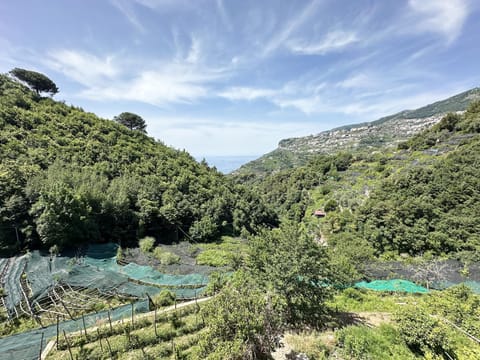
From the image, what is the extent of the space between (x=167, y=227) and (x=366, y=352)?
3129cm

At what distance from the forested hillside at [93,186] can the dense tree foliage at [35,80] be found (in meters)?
2.99

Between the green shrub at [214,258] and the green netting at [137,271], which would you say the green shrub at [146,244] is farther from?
the green shrub at [214,258]

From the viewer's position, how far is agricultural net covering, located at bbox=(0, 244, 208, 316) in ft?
44.0

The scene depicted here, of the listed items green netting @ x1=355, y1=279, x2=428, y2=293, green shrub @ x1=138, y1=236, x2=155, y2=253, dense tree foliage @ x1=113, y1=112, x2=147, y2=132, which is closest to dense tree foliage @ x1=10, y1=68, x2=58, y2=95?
dense tree foliage @ x1=113, y1=112, x2=147, y2=132

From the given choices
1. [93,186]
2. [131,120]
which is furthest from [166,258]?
[131,120]

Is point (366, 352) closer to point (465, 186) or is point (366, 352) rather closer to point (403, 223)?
point (403, 223)

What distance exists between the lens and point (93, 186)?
90.9 ft

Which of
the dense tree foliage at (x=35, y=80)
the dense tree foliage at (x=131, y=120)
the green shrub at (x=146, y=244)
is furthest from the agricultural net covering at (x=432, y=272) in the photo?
the dense tree foliage at (x=35, y=80)

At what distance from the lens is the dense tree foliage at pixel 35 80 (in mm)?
41719

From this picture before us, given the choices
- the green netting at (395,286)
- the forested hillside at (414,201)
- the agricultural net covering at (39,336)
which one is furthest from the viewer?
the forested hillside at (414,201)

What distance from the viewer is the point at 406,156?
50469 millimetres

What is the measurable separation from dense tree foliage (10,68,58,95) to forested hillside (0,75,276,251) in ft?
9.82

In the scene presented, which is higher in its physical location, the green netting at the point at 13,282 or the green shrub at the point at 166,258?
the green netting at the point at 13,282

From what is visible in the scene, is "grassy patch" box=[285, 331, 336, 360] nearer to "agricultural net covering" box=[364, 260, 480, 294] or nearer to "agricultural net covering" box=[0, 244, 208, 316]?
"agricultural net covering" box=[0, 244, 208, 316]
